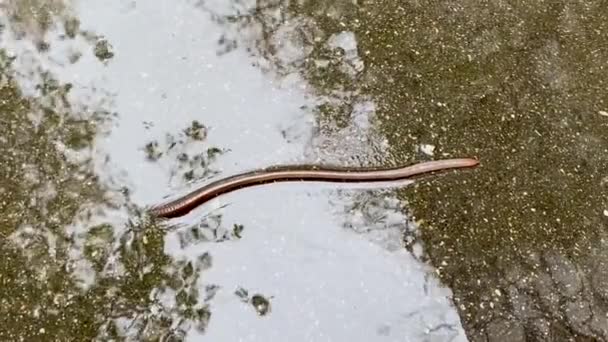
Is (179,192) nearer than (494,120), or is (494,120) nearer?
(179,192)

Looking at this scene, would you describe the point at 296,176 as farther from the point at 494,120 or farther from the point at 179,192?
the point at 494,120

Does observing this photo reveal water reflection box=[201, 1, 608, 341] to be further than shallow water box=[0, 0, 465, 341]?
Yes

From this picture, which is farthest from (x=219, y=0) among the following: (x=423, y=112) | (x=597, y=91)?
(x=597, y=91)

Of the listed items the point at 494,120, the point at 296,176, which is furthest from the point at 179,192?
the point at 494,120

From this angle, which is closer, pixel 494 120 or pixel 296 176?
pixel 296 176

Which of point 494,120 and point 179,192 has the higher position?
point 179,192

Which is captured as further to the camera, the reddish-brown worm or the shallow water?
the reddish-brown worm

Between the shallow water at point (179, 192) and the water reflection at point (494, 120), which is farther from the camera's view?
the water reflection at point (494, 120)

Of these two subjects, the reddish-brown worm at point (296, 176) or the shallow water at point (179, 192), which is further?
the reddish-brown worm at point (296, 176)
